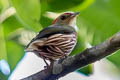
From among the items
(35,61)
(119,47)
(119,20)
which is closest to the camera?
(119,47)

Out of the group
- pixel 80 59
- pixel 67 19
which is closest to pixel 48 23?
pixel 67 19

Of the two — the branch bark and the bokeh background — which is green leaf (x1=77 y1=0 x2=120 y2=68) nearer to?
the bokeh background

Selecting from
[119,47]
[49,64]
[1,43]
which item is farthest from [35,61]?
[119,47]

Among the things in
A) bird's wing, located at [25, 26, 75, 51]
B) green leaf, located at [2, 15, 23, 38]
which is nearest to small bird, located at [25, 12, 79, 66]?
bird's wing, located at [25, 26, 75, 51]

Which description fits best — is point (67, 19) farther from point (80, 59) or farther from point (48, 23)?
point (80, 59)

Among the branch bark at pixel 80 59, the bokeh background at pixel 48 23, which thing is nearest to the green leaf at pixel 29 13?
the bokeh background at pixel 48 23

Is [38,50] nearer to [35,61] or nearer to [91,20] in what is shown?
[91,20]

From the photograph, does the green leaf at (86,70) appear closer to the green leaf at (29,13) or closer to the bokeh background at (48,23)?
the bokeh background at (48,23)
